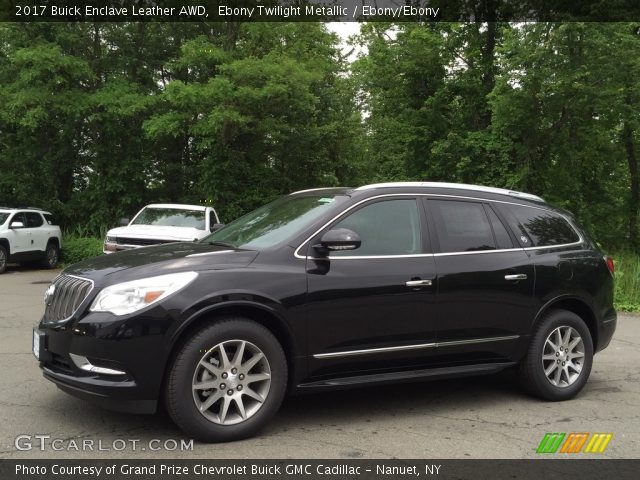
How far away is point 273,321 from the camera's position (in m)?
4.52

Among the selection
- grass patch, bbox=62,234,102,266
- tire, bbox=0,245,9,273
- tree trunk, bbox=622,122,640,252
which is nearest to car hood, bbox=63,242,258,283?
tire, bbox=0,245,9,273

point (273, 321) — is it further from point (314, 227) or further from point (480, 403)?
point (480, 403)

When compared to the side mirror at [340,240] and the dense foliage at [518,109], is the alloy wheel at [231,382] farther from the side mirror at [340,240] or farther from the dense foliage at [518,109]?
the dense foliage at [518,109]

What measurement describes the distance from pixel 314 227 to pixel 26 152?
70.1ft

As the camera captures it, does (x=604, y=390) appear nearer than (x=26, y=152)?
Yes

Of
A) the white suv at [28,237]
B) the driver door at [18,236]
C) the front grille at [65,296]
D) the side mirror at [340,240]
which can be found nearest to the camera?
the front grille at [65,296]

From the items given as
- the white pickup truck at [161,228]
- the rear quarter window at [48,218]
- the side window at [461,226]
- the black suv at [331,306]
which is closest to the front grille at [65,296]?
the black suv at [331,306]

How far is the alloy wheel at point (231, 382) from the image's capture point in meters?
4.25

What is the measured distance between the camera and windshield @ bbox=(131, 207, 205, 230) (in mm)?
14617

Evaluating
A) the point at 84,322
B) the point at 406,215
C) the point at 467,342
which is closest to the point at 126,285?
the point at 84,322

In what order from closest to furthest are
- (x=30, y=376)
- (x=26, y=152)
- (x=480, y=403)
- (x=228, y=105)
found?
1. (x=480, y=403)
2. (x=30, y=376)
3. (x=228, y=105)
4. (x=26, y=152)

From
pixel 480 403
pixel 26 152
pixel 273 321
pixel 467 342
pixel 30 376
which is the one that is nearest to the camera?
pixel 273 321

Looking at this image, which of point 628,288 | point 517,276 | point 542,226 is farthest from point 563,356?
point 628,288

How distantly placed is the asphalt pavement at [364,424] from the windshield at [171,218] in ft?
26.9
